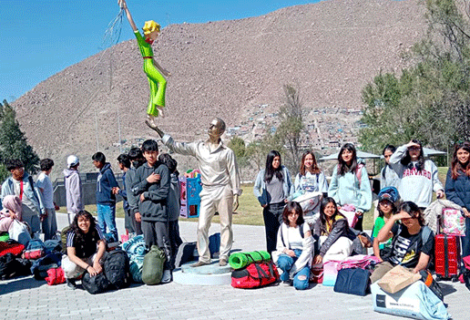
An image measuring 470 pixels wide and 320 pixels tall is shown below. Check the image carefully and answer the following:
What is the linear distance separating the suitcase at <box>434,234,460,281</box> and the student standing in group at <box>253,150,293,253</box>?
2.24 meters

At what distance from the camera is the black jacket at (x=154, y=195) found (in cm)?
757

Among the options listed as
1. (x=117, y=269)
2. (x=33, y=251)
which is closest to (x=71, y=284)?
(x=117, y=269)

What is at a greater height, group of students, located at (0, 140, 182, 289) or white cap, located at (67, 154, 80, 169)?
white cap, located at (67, 154, 80, 169)

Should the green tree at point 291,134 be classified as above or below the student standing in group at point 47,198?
above

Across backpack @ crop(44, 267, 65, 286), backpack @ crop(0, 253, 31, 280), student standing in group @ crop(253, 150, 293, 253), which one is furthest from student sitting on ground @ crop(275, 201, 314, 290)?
backpack @ crop(0, 253, 31, 280)

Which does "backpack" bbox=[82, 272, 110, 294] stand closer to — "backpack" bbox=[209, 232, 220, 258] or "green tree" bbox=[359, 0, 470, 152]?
"backpack" bbox=[209, 232, 220, 258]

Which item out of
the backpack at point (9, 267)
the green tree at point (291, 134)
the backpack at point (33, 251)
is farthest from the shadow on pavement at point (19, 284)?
the green tree at point (291, 134)

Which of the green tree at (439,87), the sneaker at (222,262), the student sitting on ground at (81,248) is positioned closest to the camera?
the student sitting on ground at (81,248)

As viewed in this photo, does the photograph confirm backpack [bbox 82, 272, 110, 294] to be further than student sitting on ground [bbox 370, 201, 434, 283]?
Yes

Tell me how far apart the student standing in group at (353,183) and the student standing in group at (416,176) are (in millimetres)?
462

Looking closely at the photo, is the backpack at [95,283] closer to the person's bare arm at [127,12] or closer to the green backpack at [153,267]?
the green backpack at [153,267]

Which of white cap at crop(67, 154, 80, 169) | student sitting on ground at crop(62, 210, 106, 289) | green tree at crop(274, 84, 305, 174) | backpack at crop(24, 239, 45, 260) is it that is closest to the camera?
student sitting on ground at crop(62, 210, 106, 289)

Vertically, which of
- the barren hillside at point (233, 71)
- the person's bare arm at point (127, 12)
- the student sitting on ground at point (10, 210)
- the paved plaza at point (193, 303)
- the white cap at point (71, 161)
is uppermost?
the barren hillside at point (233, 71)

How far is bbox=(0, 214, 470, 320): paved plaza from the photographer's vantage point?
229 inches
